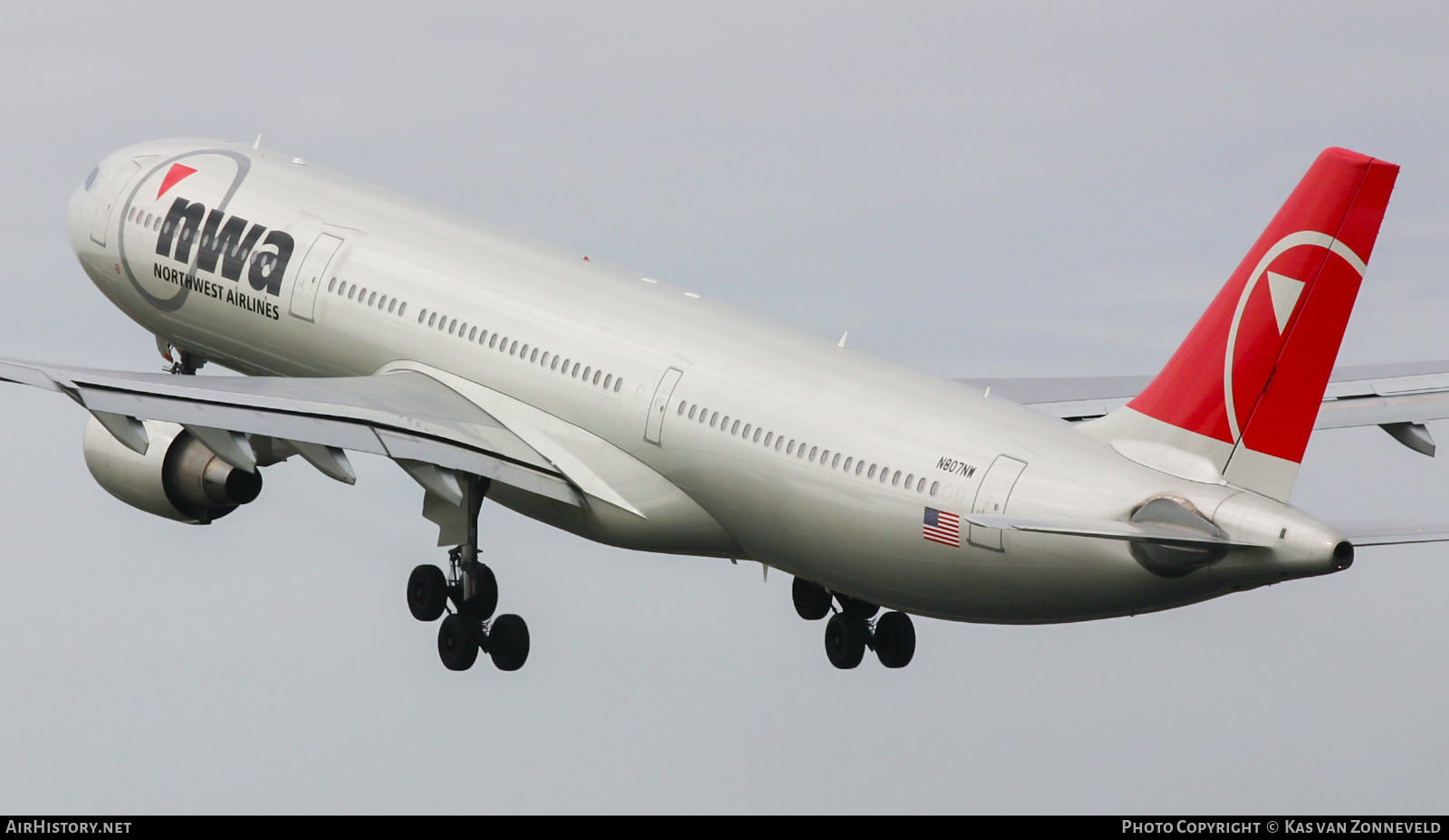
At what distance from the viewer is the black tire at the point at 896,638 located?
32125mm

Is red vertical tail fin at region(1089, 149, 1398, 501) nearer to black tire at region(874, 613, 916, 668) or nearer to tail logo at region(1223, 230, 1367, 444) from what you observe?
tail logo at region(1223, 230, 1367, 444)

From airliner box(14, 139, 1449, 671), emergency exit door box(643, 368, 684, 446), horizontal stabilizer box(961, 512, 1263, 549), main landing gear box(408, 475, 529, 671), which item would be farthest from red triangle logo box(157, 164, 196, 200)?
horizontal stabilizer box(961, 512, 1263, 549)

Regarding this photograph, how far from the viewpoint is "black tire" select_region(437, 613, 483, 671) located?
30.3 meters

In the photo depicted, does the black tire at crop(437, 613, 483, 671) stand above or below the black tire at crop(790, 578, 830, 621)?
below

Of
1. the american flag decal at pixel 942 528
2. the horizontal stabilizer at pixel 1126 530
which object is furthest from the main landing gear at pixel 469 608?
the horizontal stabilizer at pixel 1126 530

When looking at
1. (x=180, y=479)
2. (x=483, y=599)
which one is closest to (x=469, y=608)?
(x=483, y=599)

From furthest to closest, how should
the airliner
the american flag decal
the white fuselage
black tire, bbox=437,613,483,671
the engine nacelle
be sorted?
the engine nacelle < black tire, bbox=437,613,483,671 < the american flag decal < the white fuselage < the airliner

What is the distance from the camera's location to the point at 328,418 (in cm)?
2838

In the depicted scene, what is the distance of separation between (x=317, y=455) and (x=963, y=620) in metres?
8.27

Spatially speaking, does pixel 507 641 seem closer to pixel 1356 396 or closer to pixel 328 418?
pixel 328 418

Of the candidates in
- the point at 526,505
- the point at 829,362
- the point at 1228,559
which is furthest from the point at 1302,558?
the point at 526,505

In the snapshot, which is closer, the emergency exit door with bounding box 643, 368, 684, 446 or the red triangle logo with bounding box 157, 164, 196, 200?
the emergency exit door with bounding box 643, 368, 684, 446

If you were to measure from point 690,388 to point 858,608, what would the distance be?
508 centimetres

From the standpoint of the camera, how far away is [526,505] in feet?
102
